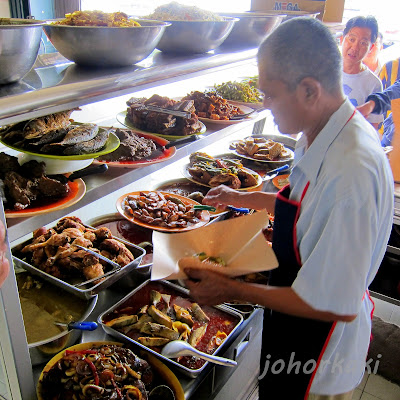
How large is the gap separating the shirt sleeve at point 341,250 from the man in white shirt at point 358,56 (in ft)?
7.70

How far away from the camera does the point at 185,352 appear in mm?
1574

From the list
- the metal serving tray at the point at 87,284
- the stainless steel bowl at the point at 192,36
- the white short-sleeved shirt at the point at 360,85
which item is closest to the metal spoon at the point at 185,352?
the metal serving tray at the point at 87,284

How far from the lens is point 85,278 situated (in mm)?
1617

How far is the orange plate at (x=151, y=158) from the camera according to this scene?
1.56 meters

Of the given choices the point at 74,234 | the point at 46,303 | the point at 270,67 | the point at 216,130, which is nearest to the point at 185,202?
the point at 216,130

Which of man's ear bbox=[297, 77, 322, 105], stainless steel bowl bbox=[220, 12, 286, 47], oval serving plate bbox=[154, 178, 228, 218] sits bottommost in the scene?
oval serving plate bbox=[154, 178, 228, 218]

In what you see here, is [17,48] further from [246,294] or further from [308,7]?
[308,7]

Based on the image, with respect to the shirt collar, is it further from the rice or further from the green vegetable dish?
the green vegetable dish

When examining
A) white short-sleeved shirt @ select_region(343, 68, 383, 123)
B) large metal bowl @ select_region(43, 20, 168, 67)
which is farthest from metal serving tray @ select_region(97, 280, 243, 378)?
white short-sleeved shirt @ select_region(343, 68, 383, 123)

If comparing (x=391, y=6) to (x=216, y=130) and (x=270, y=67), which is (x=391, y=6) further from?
(x=270, y=67)

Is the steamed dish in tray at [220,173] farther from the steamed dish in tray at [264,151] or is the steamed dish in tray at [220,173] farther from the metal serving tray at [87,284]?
the metal serving tray at [87,284]

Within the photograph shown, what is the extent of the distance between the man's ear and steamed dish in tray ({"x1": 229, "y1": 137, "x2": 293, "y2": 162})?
169 cm

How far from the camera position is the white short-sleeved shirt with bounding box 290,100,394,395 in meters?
1.08

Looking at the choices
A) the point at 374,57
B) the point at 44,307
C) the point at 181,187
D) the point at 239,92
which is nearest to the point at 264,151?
the point at 239,92
